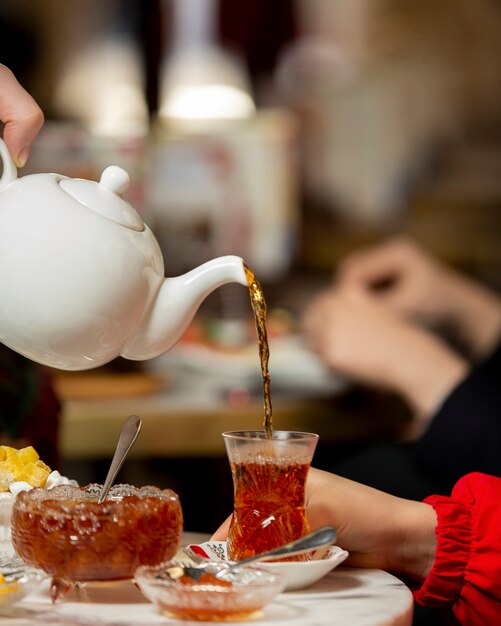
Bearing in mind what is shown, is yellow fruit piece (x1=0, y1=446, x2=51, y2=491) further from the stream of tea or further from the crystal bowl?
the stream of tea

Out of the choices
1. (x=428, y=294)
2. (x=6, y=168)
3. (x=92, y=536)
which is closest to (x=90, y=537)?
(x=92, y=536)

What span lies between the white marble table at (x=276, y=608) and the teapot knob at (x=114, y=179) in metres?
0.36

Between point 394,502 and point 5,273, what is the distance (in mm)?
449

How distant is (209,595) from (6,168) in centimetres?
44

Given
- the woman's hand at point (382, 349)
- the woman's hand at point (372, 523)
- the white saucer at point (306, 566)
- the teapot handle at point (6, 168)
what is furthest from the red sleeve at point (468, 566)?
the woman's hand at point (382, 349)

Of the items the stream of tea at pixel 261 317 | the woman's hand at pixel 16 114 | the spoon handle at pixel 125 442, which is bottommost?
the spoon handle at pixel 125 442

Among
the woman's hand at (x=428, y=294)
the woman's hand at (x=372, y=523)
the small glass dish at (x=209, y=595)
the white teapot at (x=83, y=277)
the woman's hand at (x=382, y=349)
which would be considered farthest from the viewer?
the woman's hand at (x=428, y=294)

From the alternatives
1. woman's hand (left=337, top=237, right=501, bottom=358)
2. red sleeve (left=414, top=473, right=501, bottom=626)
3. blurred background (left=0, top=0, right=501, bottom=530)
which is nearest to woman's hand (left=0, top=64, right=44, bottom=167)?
red sleeve (left=414, top=473, right=501, bottom=626)

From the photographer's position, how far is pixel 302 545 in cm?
92

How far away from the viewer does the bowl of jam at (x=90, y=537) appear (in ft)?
2.87

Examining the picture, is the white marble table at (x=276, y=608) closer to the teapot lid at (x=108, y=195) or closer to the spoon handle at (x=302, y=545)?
the spoon handle at (x=302, y=545)

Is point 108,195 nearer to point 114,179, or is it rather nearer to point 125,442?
point 114,179

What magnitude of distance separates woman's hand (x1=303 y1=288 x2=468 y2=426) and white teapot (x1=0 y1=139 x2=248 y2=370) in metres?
1.31

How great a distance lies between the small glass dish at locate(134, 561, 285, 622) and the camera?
2.71ft
